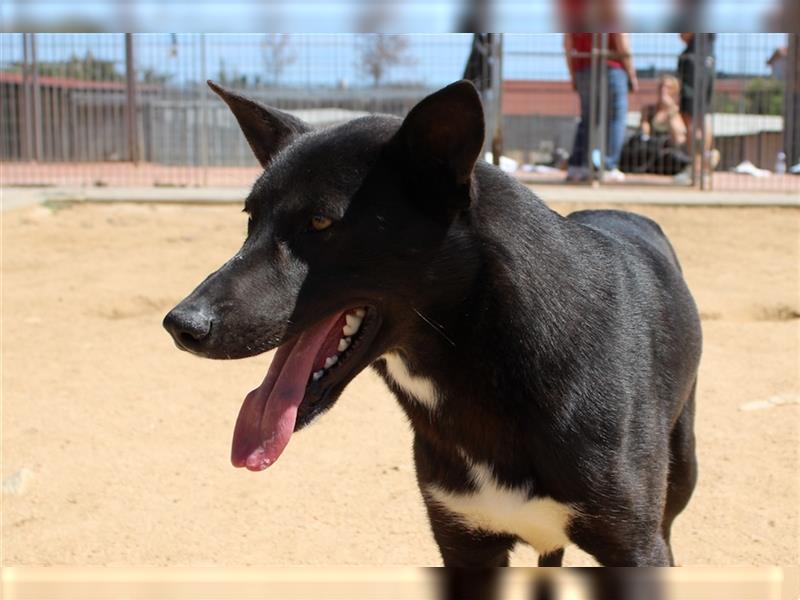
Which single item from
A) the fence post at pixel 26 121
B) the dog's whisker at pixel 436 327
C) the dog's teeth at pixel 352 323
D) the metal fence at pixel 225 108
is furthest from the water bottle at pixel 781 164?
the dog's teeth at pixel 352 323

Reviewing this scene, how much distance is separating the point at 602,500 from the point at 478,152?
1.00 m

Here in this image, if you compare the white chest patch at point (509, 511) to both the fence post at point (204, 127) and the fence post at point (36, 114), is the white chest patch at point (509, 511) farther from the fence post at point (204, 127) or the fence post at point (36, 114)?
the fence post at point (36, 114)

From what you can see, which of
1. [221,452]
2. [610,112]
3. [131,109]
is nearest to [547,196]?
[610,112]

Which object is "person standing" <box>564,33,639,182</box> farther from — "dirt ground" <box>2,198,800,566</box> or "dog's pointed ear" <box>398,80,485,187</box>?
"dog's pointed ear" <box>398,80,485,187</box>

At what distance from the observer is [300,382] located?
2.41 metres

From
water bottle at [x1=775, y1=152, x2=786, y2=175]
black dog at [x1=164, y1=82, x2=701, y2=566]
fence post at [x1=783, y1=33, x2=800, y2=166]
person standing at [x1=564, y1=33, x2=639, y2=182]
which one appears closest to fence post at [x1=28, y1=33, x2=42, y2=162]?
person standing at [x1=564, y1=33, x2=639, y2=182]

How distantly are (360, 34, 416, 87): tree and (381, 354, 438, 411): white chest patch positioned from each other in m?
9.82

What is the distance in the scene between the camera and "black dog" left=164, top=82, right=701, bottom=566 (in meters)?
2.32

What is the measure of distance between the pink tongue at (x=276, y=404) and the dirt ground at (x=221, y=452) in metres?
1.40

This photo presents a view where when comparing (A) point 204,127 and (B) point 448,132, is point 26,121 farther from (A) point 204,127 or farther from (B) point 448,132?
(B) point 448,132

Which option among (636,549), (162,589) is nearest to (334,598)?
(162,589)

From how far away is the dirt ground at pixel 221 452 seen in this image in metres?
Answer: 3.84

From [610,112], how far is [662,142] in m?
1.78

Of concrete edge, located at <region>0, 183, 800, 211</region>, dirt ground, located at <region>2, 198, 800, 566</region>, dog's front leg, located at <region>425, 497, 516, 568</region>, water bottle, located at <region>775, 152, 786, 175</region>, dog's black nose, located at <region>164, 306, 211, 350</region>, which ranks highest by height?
dog's black nose, located at <region>164, 306, 211, 350</region>
